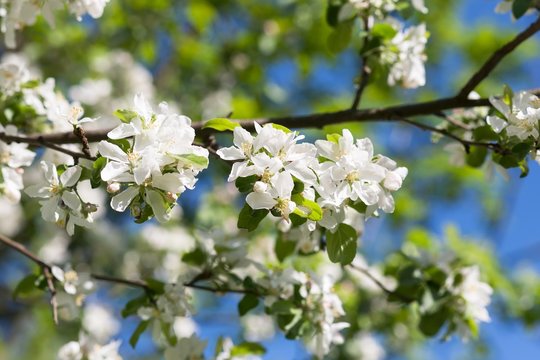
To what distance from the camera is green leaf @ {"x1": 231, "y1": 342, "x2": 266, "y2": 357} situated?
7.11 ft

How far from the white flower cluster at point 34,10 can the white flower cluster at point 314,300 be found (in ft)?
3.21

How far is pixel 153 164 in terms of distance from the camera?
1392 millimetres

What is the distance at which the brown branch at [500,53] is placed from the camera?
2020 mm

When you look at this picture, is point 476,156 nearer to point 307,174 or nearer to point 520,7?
point 520,7

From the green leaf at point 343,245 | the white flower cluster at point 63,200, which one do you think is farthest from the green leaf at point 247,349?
the white flower cluster at point 63,200

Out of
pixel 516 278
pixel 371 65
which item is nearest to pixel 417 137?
pixel 516 278

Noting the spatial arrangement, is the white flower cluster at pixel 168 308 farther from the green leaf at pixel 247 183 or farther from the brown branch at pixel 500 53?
the brown branch at pixel 500 53

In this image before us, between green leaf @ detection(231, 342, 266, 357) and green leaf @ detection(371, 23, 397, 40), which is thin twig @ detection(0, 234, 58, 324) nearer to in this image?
green leaf @ detection(231, 342, 266, 357)

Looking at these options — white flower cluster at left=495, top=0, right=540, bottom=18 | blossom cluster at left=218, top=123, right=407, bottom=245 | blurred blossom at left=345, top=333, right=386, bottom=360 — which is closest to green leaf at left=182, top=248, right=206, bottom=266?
blossom cluster at left=218, top=123, right=407, bottom=245

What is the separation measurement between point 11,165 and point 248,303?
812 mm

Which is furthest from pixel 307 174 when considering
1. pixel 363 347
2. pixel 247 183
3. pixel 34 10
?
pixel 363 347

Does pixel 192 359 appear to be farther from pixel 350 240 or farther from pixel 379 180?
pixel 379 180

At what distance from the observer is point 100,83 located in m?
5.21

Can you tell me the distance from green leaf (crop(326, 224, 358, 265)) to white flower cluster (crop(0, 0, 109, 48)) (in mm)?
995
